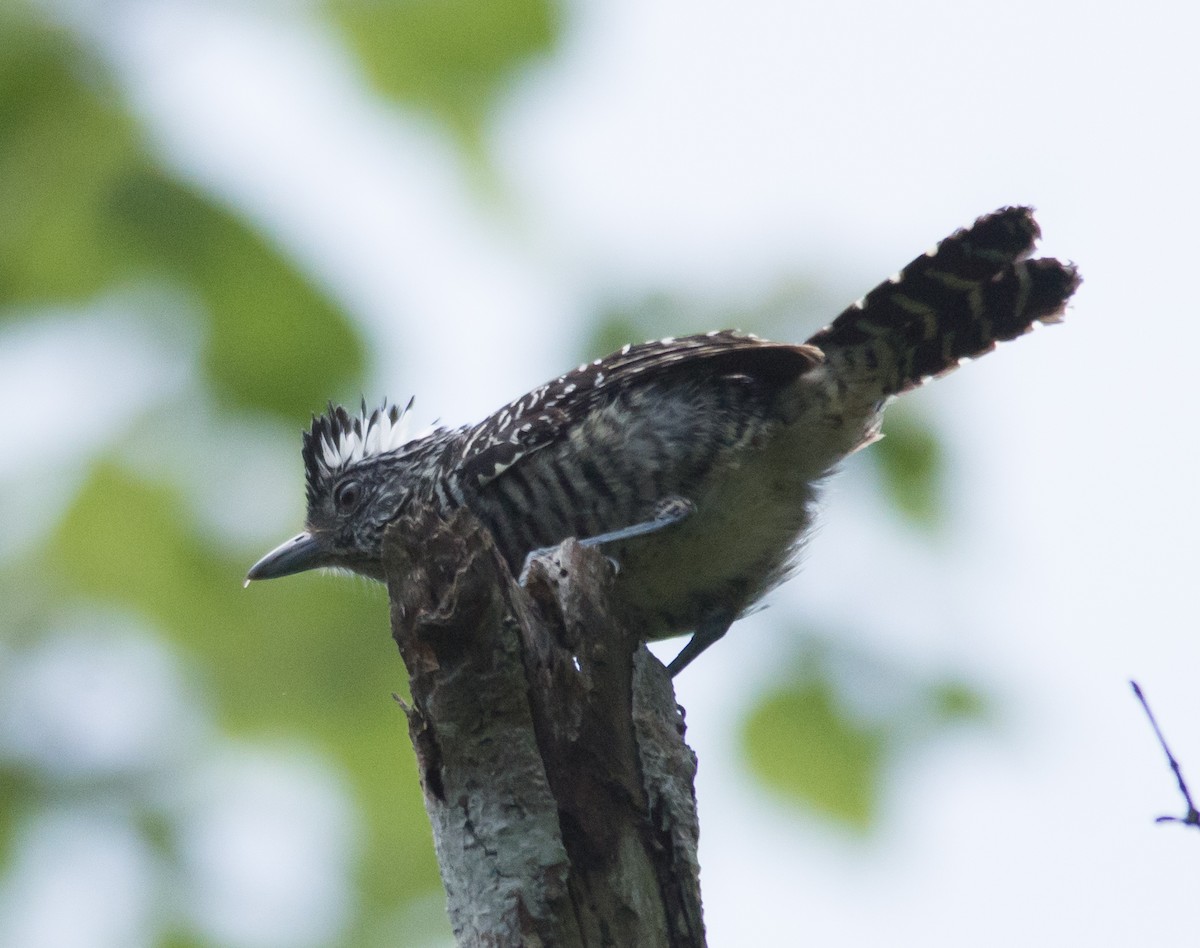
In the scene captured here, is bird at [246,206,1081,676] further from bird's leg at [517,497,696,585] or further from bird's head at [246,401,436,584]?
bird's head at [246,401,436,584]

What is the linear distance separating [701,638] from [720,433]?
777 millimetres

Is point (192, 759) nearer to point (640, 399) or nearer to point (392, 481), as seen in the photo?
point (392, 481)

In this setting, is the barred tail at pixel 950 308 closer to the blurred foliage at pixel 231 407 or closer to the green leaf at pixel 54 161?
the blurred foliage at pixel 231 407

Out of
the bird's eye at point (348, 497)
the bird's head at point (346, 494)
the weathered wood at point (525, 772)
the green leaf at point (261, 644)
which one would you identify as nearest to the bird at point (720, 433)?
the bird's head at point (346, 494)

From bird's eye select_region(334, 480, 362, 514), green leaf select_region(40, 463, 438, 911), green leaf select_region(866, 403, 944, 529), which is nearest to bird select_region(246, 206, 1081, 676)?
green leaf select_region(866, 403, 944, 529)

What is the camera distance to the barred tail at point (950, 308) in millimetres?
4758

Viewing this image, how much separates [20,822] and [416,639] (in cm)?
303

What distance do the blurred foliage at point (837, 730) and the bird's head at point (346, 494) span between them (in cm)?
173

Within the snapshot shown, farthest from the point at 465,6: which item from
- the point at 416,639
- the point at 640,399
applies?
the point at 416,639

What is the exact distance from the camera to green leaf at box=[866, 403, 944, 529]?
17.5ft

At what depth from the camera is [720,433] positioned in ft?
15.9

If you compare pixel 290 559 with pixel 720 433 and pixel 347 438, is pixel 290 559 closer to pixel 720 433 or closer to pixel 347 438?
pixel 347 438

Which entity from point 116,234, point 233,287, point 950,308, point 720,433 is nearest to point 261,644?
point 233,287

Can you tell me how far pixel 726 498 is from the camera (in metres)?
4.88
